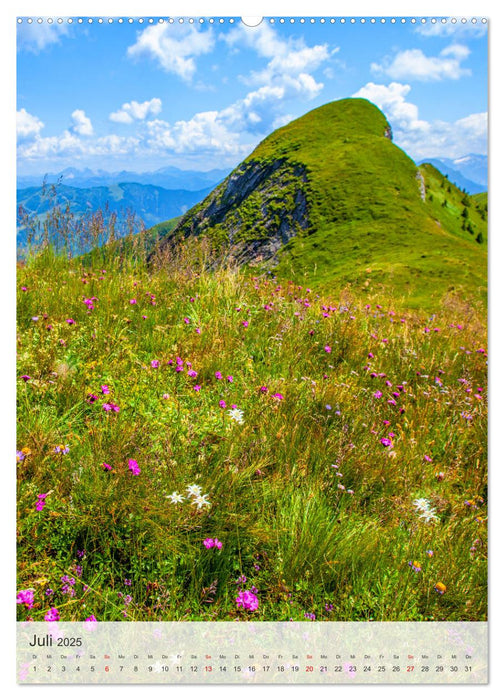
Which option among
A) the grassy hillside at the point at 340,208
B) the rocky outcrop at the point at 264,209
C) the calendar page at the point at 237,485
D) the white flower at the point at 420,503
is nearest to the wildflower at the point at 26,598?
the calendar page at the point at 237,485

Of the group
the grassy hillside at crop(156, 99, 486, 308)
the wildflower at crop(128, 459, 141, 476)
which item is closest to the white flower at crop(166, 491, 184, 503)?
the wildflower at crop(128, 459, 141, 476)

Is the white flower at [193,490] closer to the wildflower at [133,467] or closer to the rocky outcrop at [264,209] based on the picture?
the wildflower at [133,467]

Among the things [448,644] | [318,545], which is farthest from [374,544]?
[448,644]

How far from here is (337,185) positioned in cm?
2609

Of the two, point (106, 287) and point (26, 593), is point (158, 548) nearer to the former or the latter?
point (26, 593)

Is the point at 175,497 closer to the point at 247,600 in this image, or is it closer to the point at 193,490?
the point at 193,490

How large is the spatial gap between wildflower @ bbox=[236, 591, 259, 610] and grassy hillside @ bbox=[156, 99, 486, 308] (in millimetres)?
11747

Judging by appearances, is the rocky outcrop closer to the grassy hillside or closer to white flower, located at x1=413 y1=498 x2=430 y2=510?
the grassy hillside

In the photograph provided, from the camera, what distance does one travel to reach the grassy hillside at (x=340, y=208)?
A: 16969mm

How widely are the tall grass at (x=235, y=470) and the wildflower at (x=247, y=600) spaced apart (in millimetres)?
14

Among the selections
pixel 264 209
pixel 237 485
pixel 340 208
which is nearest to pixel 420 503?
pixel 237 485

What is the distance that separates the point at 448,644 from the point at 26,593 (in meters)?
1.78

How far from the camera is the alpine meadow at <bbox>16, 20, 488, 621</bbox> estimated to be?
1929 millimetres

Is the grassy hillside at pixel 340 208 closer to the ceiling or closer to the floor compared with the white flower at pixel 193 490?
closer to the ceiling
